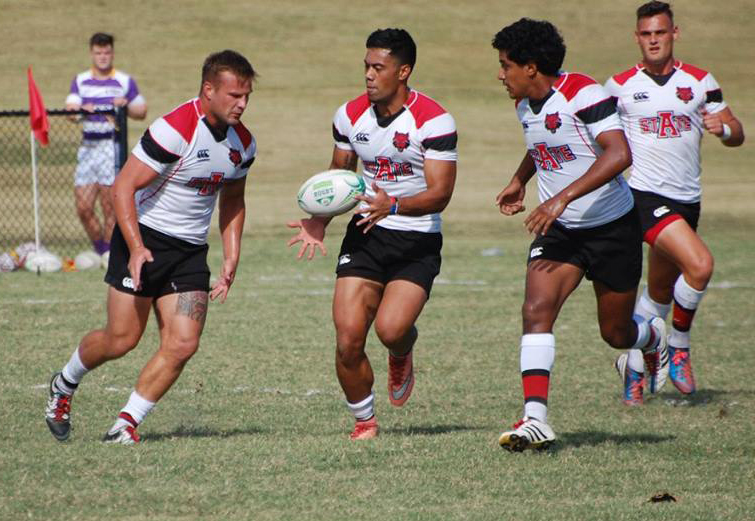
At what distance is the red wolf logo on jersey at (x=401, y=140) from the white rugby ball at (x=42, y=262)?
8.97m

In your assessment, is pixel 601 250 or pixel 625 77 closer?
pixel 601 250

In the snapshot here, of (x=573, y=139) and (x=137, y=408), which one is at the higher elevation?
(x=573, y=139)

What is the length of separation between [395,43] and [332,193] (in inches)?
36.9

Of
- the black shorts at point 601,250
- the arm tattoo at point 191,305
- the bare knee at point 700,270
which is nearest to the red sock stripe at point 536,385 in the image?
the black shorts at point 601,250

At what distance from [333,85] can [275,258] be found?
23428 mm

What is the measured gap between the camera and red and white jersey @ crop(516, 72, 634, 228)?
22.6 ft

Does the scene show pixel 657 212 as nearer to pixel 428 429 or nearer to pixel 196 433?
pixel 428 429

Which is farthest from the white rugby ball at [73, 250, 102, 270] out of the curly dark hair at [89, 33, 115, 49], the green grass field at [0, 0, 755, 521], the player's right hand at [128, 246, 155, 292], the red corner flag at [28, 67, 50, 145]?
the player's right hand at [128, 246, 155, 292]

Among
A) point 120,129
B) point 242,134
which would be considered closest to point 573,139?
point 242,134

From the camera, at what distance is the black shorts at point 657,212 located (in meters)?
8.91

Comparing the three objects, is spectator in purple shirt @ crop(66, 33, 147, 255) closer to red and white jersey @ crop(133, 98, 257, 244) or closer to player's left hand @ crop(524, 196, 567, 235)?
red and white jersey @ crop(133, 98, 257, 244)

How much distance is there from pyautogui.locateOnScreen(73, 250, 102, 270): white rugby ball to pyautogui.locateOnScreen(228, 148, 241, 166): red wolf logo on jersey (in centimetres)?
873

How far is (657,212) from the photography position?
8.98m

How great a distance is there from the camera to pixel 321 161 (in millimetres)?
31859
